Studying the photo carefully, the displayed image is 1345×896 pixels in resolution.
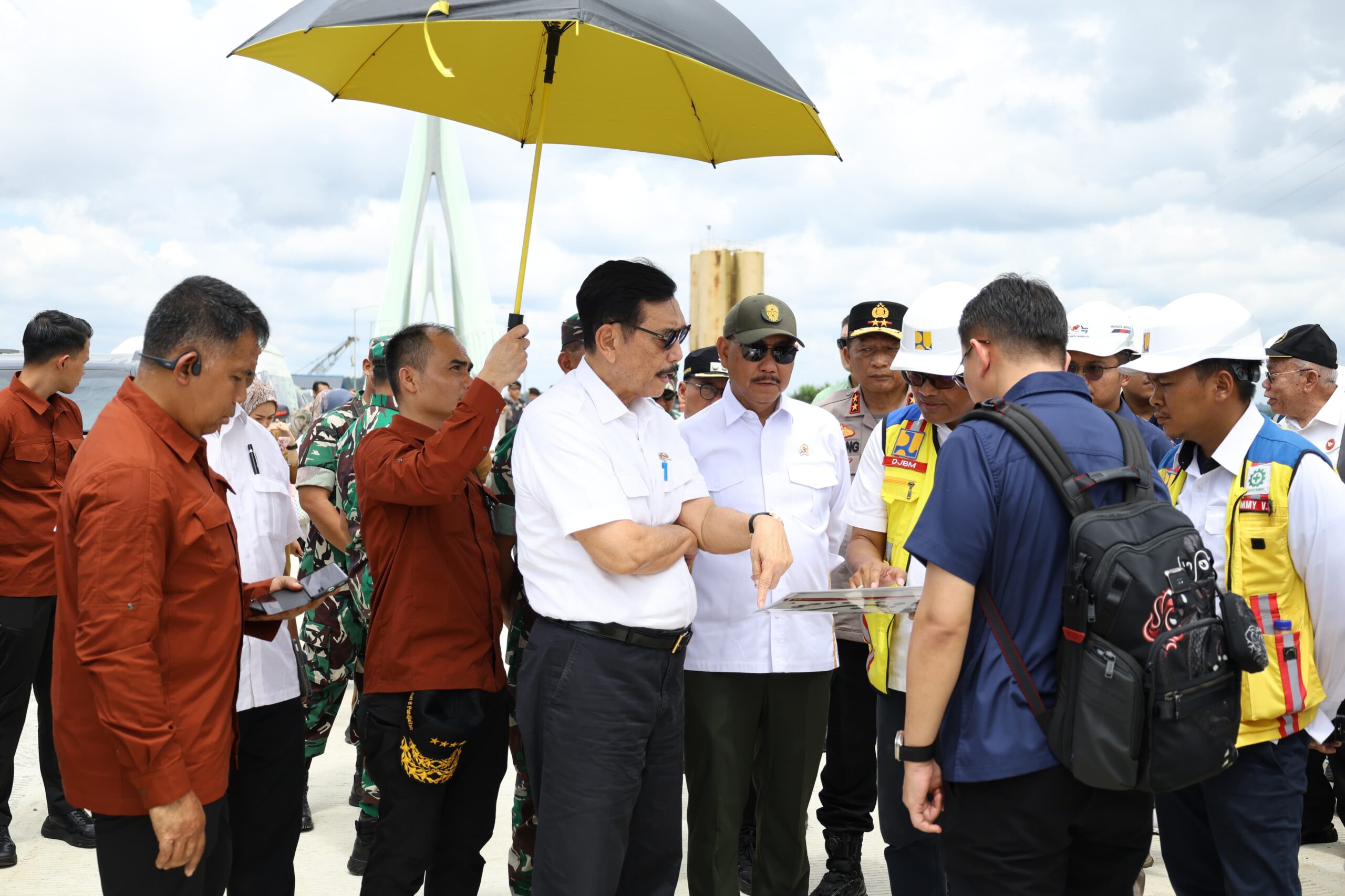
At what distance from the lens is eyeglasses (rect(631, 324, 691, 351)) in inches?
101

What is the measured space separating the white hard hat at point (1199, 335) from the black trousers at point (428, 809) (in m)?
1.98

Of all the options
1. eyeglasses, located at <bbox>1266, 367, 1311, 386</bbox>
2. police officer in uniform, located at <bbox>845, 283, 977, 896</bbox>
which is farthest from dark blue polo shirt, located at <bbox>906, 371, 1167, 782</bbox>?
eyeglasses, located at <bbox>1266, 367, 1311, 386</bbox>

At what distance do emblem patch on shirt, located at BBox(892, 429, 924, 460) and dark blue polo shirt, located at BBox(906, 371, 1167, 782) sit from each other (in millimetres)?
993

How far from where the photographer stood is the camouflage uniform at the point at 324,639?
3.95m

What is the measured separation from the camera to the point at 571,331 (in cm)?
320

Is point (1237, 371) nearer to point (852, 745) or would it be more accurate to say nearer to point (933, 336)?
point (933, 336)

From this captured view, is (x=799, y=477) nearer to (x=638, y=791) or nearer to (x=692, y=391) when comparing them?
(x=638, y=791)

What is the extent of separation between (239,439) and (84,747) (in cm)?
129

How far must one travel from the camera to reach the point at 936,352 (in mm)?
3000

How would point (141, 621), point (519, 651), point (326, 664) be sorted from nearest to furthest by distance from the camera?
point (141, 621) < point (519, 651) < point (326, 664)

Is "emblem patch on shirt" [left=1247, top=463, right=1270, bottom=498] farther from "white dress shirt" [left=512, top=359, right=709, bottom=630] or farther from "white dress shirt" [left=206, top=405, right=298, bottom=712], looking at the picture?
"white dress shirt" [left=206, top=405, right=298, bottom=712]

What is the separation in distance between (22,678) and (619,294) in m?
3.23

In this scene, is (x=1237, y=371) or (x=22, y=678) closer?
(x=1237, y=371)

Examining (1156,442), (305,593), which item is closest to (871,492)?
(1156,442)
